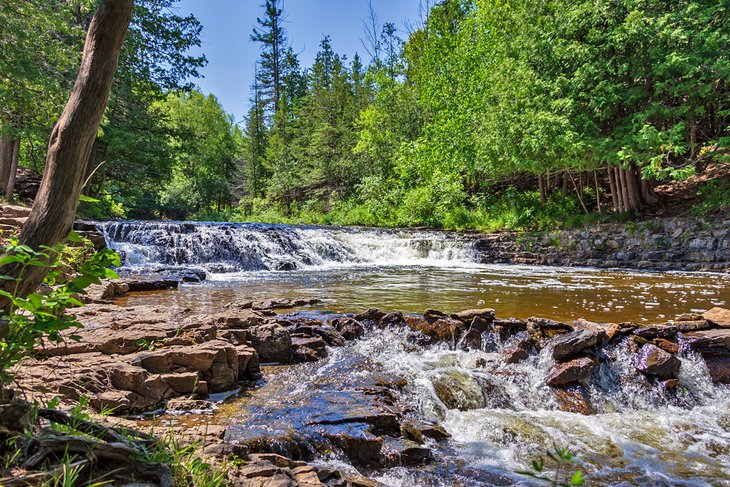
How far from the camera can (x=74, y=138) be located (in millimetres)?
2258

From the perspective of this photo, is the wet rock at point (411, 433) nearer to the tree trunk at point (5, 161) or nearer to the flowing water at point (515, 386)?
the flowing water at point (515, 386)

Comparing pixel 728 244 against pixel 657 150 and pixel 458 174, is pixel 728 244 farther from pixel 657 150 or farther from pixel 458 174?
pixel 458 174

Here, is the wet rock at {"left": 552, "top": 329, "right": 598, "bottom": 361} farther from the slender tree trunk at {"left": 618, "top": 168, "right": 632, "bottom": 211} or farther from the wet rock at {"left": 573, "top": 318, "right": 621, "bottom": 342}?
the slender tree trunk at {"left": 618, "top": 168, "right": 632, "bottom": 211}

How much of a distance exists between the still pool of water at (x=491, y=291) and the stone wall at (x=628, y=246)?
105cm

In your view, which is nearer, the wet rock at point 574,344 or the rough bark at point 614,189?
the wet rock at point 574,344

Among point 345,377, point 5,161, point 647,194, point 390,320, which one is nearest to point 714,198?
point 647,194

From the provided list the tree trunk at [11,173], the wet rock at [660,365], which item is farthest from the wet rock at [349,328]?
the tree trunk at [11,173]

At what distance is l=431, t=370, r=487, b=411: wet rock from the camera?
430 centimetres

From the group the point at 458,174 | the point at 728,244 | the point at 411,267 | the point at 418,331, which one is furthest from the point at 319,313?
the point at 458,174

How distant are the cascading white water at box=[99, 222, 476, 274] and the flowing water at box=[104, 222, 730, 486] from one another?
2.30 meters

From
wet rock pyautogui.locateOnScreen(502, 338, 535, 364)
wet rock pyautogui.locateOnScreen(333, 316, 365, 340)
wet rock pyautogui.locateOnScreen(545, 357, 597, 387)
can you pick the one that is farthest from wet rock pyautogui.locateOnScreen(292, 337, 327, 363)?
wet rock pyautogui.locateOnScreen(545, 357, 597, 387)

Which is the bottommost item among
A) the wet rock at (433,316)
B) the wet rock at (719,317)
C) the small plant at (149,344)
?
the wet rock at (719,317)

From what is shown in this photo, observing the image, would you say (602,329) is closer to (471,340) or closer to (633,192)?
(471,340)

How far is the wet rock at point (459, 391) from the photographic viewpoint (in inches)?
169
